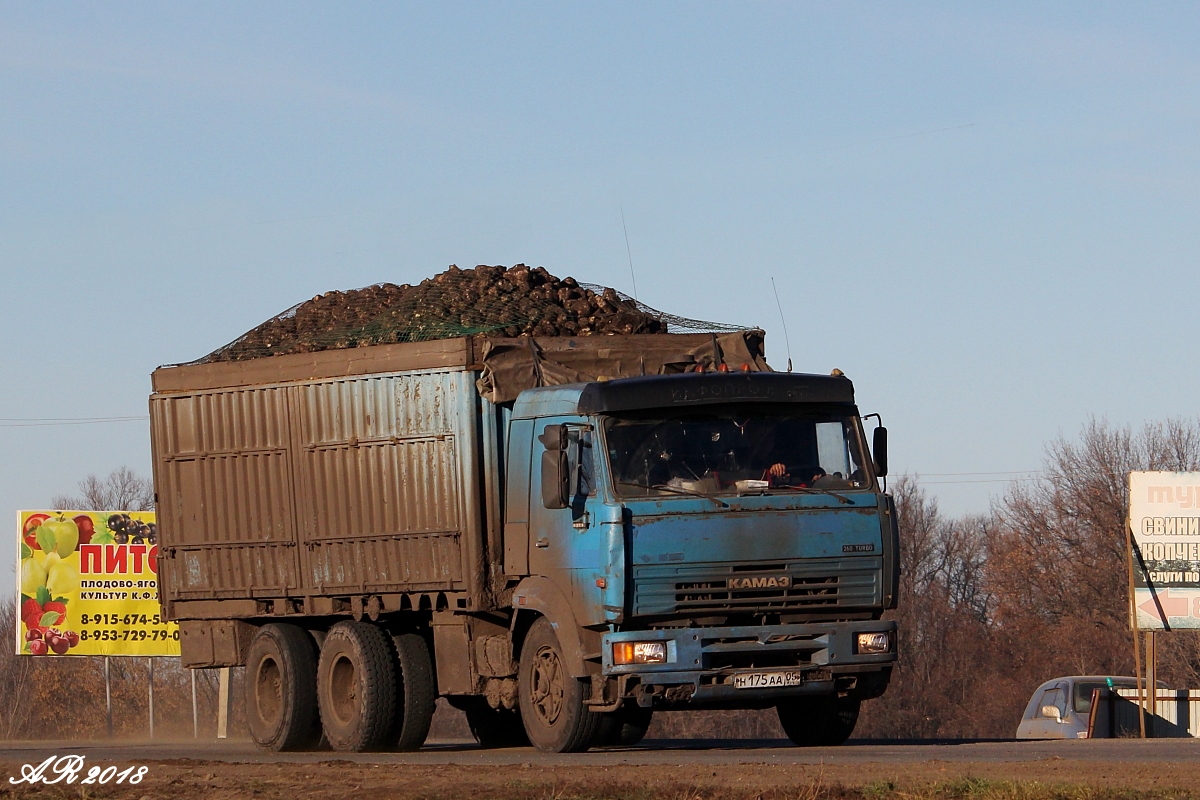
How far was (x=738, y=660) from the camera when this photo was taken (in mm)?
14352

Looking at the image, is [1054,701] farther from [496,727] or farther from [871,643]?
[871,643]

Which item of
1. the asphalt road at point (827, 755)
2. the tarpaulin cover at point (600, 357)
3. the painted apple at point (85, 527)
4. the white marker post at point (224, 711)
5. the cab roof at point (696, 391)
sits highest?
the tarpaulin cover at point (600, 357)

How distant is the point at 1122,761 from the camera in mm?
12781

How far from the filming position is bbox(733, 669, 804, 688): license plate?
1425 centimetres

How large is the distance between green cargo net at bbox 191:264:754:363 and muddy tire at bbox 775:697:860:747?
3.44m

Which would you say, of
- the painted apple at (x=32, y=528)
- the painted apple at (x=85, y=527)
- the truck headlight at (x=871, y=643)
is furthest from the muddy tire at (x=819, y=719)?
the painted apple at (x=32, y=528)

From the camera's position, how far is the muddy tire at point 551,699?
48.0 ft

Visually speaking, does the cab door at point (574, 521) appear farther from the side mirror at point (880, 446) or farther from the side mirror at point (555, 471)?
the side mirror at point (880, 446)

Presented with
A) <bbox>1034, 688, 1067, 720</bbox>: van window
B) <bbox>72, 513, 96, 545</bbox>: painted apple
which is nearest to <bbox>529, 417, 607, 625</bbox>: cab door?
<bbox>1034, 688, 1067, 720</bbox>: van window

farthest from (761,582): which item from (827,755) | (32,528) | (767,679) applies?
(32,528)

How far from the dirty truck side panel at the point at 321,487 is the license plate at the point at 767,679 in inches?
107

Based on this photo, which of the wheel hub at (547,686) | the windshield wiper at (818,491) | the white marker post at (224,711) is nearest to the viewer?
the windshield wiper at (818,491)

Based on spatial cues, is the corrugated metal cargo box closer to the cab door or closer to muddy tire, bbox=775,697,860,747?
the cab door

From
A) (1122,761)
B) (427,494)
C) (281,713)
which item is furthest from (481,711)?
(1122,761)
